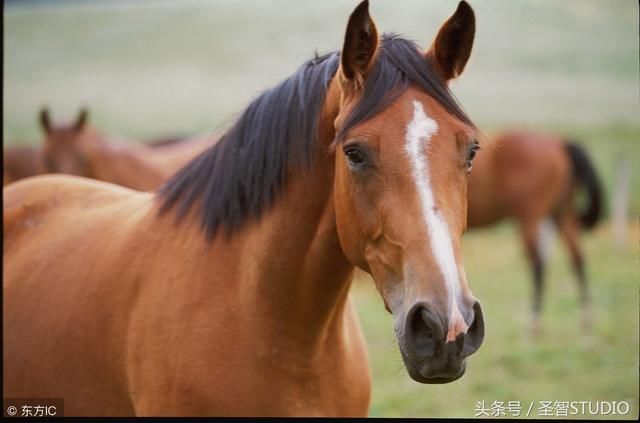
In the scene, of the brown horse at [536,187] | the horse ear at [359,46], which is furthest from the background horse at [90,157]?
the horse ear at [359,46]

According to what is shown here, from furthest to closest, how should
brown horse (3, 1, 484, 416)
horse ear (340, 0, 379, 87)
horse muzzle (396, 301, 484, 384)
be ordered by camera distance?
1. horse ear (340, 0, 379, 87)
2. brown horse (3, 1, 484, 416)
3. horse muzzle (396, 301, 484, 384)

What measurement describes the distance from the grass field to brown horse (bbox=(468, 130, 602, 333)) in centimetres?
60

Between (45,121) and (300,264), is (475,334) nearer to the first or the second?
(300,264)

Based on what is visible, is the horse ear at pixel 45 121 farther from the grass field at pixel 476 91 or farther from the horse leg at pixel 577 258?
the horse leg at pixel 577 258

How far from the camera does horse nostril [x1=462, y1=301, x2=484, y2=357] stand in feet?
4.90

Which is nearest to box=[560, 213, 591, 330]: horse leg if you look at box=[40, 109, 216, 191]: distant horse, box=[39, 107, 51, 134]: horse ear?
box=[40, 109, 216, 191]: distant horse

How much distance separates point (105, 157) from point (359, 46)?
5.02 metres

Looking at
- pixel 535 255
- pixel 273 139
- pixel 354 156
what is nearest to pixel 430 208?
pixel 354 156

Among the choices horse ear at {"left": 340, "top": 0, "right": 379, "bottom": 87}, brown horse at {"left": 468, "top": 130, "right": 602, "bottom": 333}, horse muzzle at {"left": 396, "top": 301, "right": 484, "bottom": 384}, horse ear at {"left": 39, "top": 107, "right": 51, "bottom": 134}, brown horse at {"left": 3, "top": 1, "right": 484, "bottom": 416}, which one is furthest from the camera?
brown horse at {"left": 468, "top": 130, "right": 602, "bottom": 333}

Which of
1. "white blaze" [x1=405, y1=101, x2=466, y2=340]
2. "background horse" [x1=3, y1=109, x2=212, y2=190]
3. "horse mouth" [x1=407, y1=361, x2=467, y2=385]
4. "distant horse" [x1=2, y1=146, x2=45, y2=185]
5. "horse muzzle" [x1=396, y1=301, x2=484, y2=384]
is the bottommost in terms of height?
"distant horse" [x1=2, y1=146, x2=45, y2=185]

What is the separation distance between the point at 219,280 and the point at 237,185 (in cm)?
27

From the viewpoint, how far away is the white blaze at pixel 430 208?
4.83 ft

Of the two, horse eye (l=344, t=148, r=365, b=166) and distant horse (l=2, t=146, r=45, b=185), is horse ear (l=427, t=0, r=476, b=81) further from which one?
distant horse (l=2, t=146, r=45, b=185)

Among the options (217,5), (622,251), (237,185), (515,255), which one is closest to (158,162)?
(217,5)
